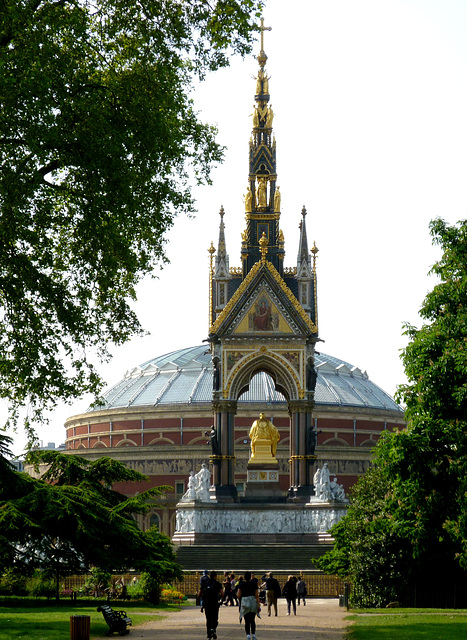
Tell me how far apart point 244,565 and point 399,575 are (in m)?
12.9

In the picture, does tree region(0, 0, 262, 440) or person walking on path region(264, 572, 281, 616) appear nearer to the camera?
tree region(0, 0, 262, 440)

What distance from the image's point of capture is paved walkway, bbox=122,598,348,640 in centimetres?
2414

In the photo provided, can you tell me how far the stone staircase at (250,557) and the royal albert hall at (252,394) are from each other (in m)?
5.77

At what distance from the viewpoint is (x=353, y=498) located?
3984cm

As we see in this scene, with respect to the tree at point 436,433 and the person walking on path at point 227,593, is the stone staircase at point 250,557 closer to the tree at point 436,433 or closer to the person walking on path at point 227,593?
the person walking on path at point 227,593

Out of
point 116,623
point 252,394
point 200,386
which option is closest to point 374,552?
point 116,623

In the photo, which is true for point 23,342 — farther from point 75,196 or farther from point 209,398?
point 209,398

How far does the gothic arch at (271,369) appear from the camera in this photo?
185 feet

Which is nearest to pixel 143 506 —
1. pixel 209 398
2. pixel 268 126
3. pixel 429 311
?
pixel 429 311

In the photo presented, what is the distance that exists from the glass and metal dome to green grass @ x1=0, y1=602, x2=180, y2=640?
56.3 metres

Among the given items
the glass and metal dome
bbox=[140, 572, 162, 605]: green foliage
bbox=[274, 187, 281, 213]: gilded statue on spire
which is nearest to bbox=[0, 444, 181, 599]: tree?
bbox=[140, 572, 162, 605]: green foliage

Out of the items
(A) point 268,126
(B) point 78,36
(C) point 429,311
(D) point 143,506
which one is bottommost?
(D) point 143,506

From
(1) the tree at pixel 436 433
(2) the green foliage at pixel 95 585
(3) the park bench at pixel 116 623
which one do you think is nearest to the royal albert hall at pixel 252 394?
(2) the green foliage at pixel 95 585

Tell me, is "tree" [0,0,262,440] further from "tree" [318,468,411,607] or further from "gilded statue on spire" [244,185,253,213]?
"gilded statue on spire" [244,185,253,213]
